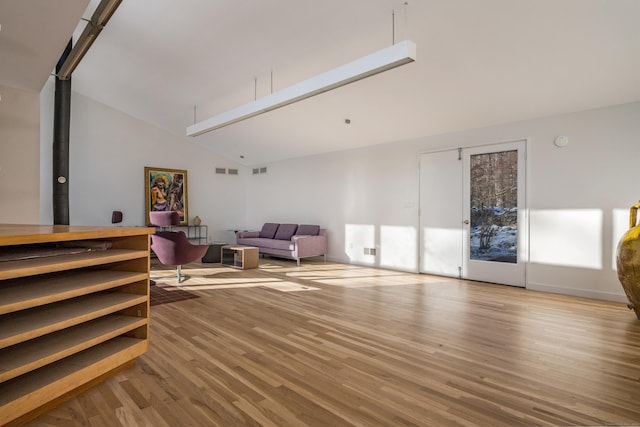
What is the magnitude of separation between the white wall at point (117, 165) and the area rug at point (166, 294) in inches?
152

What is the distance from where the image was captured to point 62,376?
6.07 ft

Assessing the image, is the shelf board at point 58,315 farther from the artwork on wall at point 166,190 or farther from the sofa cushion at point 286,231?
the artwork on wall at point 166,190

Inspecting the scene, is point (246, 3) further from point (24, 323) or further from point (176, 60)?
point (24, 323)

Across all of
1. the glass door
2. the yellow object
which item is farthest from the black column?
the yellow object

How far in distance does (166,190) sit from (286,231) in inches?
135

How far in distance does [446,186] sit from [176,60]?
5.06m

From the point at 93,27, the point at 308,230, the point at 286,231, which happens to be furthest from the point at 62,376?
the point at 286,231

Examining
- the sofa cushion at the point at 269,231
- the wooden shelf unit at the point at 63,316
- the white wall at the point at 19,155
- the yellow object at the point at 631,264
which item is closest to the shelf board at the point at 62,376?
the wooden shelf unit at the point at 63,316

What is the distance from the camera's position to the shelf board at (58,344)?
1.63 meters

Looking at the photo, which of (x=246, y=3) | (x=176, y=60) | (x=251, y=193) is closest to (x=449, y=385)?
(x=246, y=3)

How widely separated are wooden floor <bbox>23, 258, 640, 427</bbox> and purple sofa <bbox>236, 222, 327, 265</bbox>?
2.99m

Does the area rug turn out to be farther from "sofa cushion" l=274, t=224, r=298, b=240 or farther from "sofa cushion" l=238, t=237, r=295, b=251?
"sofa cushion" l=274, t=224, r=298, b=240

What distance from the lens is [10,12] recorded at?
265 centimetres

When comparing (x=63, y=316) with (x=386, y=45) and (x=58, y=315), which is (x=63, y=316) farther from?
(x=386, y=45)
